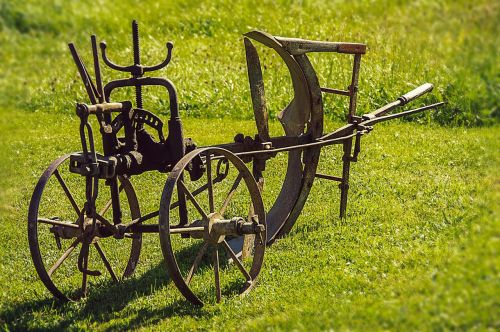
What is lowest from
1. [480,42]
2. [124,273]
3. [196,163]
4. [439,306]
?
[124,273]

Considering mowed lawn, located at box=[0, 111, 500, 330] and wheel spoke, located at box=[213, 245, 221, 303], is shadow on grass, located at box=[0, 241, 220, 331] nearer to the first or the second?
mowed lawn, located at box=[0, 111, 500, 330]

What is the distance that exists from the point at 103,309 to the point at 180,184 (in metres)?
1.28

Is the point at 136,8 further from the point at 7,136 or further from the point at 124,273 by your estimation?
the point at 124,273

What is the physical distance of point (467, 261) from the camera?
17.0ft

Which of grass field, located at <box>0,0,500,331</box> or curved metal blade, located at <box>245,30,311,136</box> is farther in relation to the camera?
curved metal blade, located at <box>245,30,311,136</box>

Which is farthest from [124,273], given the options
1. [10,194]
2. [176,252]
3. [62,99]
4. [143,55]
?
[143,55]

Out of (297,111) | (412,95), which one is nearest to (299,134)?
(297,111)

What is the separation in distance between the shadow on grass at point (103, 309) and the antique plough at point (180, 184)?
0.16m

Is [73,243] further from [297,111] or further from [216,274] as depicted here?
[297,111]

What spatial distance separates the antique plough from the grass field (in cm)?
24

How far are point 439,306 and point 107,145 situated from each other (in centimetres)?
300

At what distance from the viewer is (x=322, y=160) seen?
10828 mm

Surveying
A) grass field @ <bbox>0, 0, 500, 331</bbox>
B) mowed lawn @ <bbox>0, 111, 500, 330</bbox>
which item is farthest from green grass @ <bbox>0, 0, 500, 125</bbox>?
mowed lawn @ <bbox>0, 111, 500, 330</bbox>

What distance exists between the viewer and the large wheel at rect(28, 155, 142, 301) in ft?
21.9
